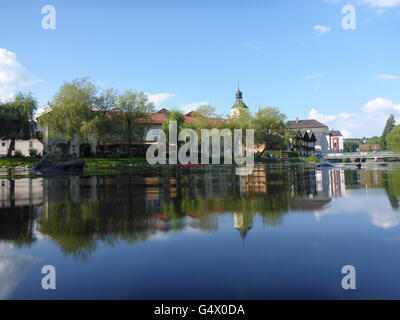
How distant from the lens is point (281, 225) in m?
6.44

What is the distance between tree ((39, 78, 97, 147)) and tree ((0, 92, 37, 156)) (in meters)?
4.16

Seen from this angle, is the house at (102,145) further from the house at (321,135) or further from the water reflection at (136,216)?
the house at (321,135)

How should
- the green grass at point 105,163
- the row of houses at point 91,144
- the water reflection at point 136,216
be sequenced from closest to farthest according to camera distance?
the water reflection at point 136,216 → the green grass at point 105,163 → the row of houses at point 91,144

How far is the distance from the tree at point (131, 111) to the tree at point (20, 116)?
1520cm

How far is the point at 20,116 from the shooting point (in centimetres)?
5450

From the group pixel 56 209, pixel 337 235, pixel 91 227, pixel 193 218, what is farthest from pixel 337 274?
pixel 56 209

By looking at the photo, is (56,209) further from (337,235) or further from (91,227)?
(337,235)

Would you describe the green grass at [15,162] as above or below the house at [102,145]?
below

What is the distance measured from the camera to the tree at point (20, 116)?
5106cm

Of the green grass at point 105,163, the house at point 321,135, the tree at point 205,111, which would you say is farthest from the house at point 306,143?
the green grass at point 105,163

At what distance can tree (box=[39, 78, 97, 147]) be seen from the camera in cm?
5069

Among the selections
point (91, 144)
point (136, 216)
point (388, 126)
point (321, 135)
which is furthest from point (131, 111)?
point (388, 126)

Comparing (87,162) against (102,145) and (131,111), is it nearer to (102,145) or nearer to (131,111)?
(131,111)
